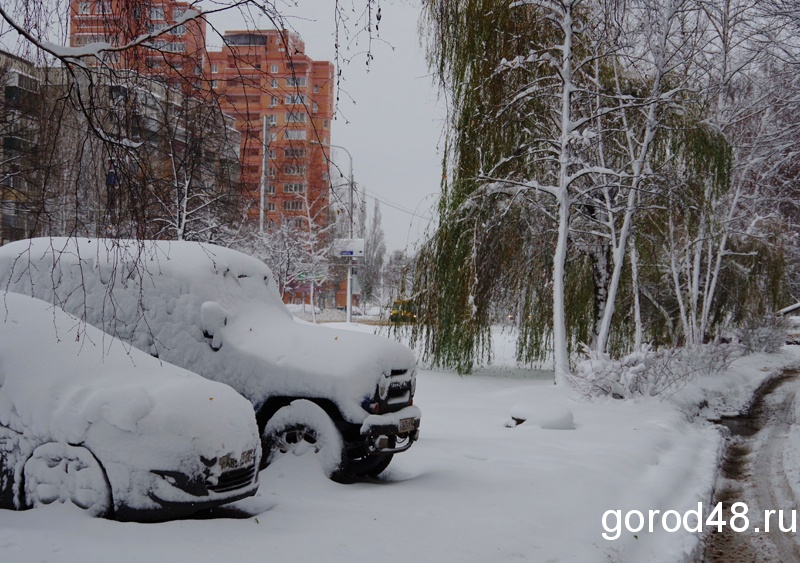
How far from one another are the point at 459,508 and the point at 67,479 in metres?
3.08

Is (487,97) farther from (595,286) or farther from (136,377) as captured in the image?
(136,377)

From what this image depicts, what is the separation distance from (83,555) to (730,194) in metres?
21.2

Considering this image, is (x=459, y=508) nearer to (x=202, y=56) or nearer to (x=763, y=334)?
(x=202, y=56)

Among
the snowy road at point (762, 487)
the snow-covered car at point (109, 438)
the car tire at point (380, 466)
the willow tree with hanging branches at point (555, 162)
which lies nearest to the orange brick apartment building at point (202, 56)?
the snow-covered car at point (109, 438)

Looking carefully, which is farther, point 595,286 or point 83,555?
point 595,286

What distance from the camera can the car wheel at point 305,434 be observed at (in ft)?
22.1

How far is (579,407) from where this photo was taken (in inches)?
516

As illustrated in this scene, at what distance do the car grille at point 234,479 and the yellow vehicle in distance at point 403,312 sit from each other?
38.0 feet

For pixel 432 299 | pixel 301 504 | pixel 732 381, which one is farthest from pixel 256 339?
pixel 732 381

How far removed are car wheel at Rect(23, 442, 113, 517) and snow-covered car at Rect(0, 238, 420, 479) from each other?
2.02 metres

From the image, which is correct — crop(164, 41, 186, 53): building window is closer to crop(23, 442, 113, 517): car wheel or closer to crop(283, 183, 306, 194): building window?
crop(23, 442, 113, 517): car wheel

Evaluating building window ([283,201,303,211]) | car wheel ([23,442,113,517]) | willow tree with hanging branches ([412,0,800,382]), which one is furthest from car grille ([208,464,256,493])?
building window ([283,201,303,211])

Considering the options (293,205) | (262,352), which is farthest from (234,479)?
(293,205)

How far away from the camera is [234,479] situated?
204 inches
